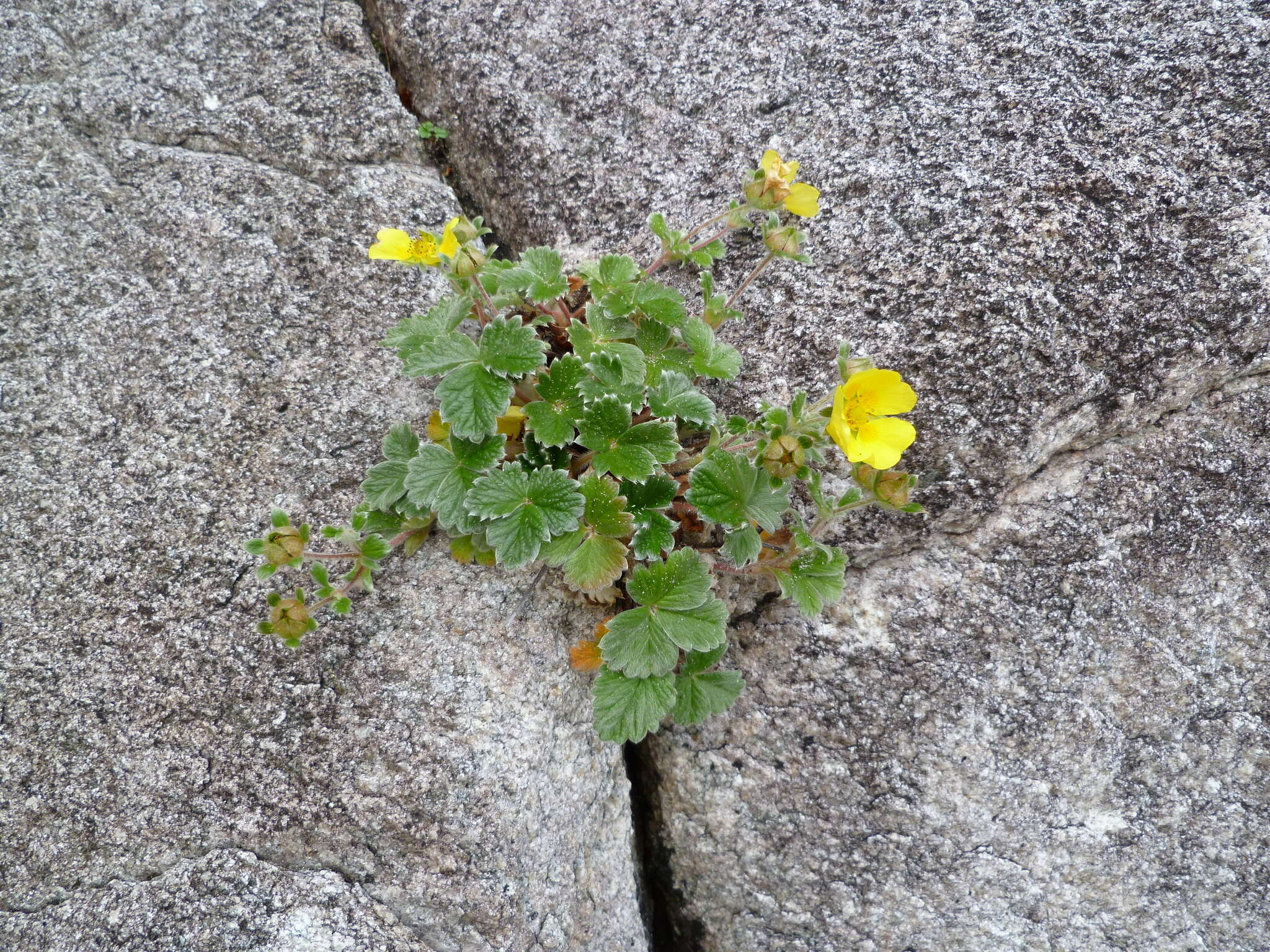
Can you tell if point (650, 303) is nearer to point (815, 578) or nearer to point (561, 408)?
point (561, 408)

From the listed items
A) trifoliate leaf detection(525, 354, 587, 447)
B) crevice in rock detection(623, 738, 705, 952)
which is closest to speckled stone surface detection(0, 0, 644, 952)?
crevice in rock detection(623, 738, 705, 952)

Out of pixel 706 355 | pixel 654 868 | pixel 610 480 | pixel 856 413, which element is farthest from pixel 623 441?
pixel 654 868

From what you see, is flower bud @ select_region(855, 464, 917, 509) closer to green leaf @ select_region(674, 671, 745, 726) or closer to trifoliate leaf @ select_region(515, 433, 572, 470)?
green leaf @ select_region(674, 671, 745, 726)

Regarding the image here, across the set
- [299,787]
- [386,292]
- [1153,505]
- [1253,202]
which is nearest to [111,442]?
[386,292]

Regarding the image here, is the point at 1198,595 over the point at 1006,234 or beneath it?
beneath

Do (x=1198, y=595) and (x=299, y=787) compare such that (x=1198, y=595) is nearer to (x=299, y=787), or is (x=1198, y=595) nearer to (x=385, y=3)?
(x=299, y=787)

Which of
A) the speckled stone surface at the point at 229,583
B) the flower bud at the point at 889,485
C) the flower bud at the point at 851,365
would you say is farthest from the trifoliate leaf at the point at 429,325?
the flower bud at the point at 889,485

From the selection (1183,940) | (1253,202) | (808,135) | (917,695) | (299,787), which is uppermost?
(1253,202)
